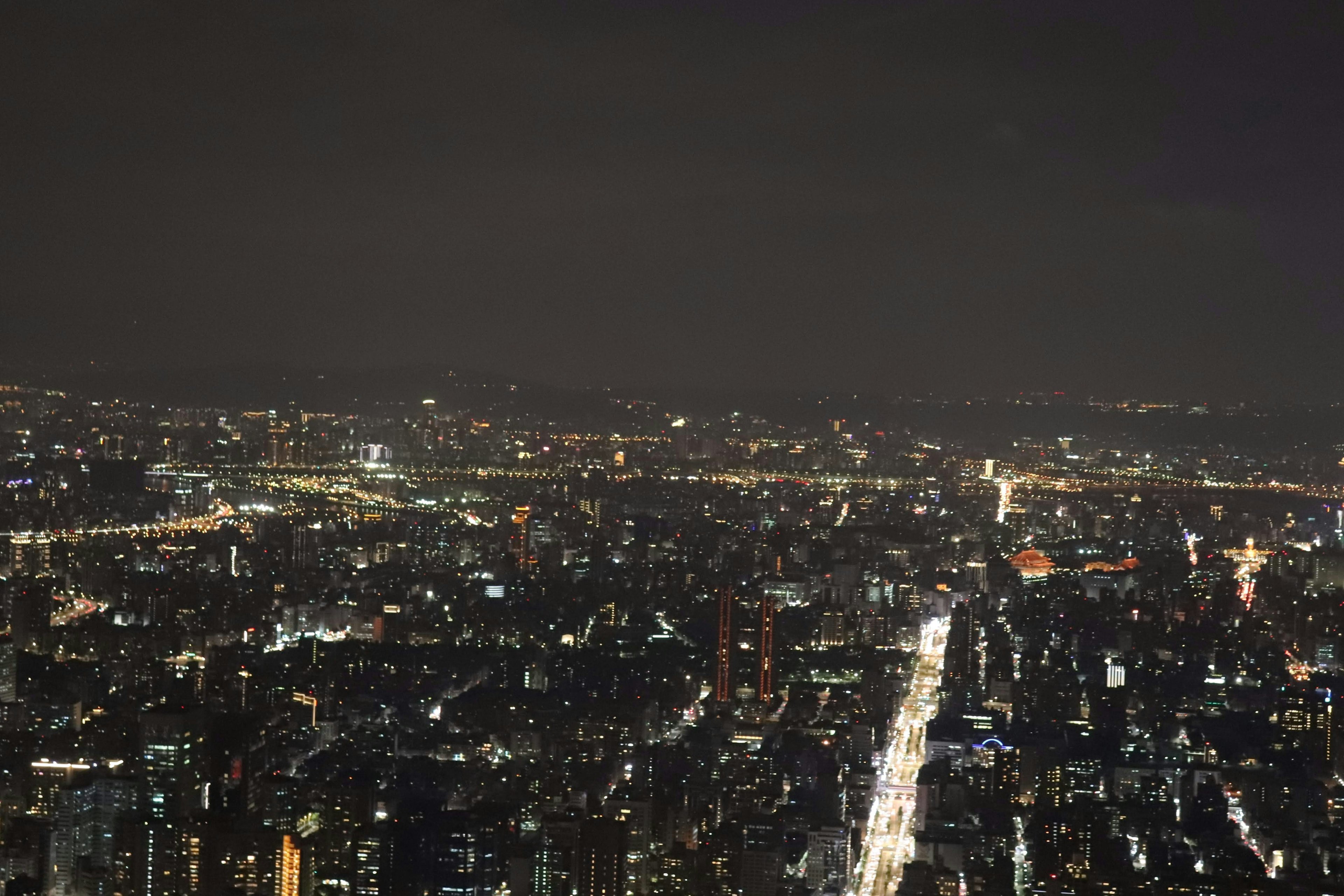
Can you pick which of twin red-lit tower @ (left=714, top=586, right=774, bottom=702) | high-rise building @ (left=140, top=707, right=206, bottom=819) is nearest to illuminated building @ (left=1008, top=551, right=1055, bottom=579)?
twin red-lit tower @ (left=714, top=586, right=774, bottom=702)

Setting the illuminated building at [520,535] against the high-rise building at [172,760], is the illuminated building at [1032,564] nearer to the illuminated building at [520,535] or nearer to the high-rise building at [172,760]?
the illuminated building at [520,535]

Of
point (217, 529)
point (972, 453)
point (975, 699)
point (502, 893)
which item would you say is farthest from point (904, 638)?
point (502, 893)

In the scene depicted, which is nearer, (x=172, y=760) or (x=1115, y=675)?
(x=172, y=760)

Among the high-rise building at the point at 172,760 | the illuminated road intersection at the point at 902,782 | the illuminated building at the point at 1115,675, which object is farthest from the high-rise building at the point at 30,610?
the illuminated building at the point at 1115,675

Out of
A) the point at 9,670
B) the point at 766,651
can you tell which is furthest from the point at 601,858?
the point at 766,651

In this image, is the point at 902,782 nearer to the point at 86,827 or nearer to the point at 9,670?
the point at 86,827

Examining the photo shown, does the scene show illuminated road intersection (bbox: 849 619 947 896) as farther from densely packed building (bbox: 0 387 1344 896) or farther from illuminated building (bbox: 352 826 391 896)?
illuminated building (bbox: 352 826 391 896)

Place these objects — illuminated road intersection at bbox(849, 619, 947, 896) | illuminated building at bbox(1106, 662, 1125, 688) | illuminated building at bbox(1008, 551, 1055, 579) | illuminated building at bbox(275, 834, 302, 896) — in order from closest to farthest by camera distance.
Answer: illuminated building at bbox(275, 834, 302, 896) → illuminated road intersection at bbox(849, 619, 947, 896) → illuminated building at bbox(1106, 662, 1125, 688) → illuminated building at bbox(1008, 551, 1055, 579)
